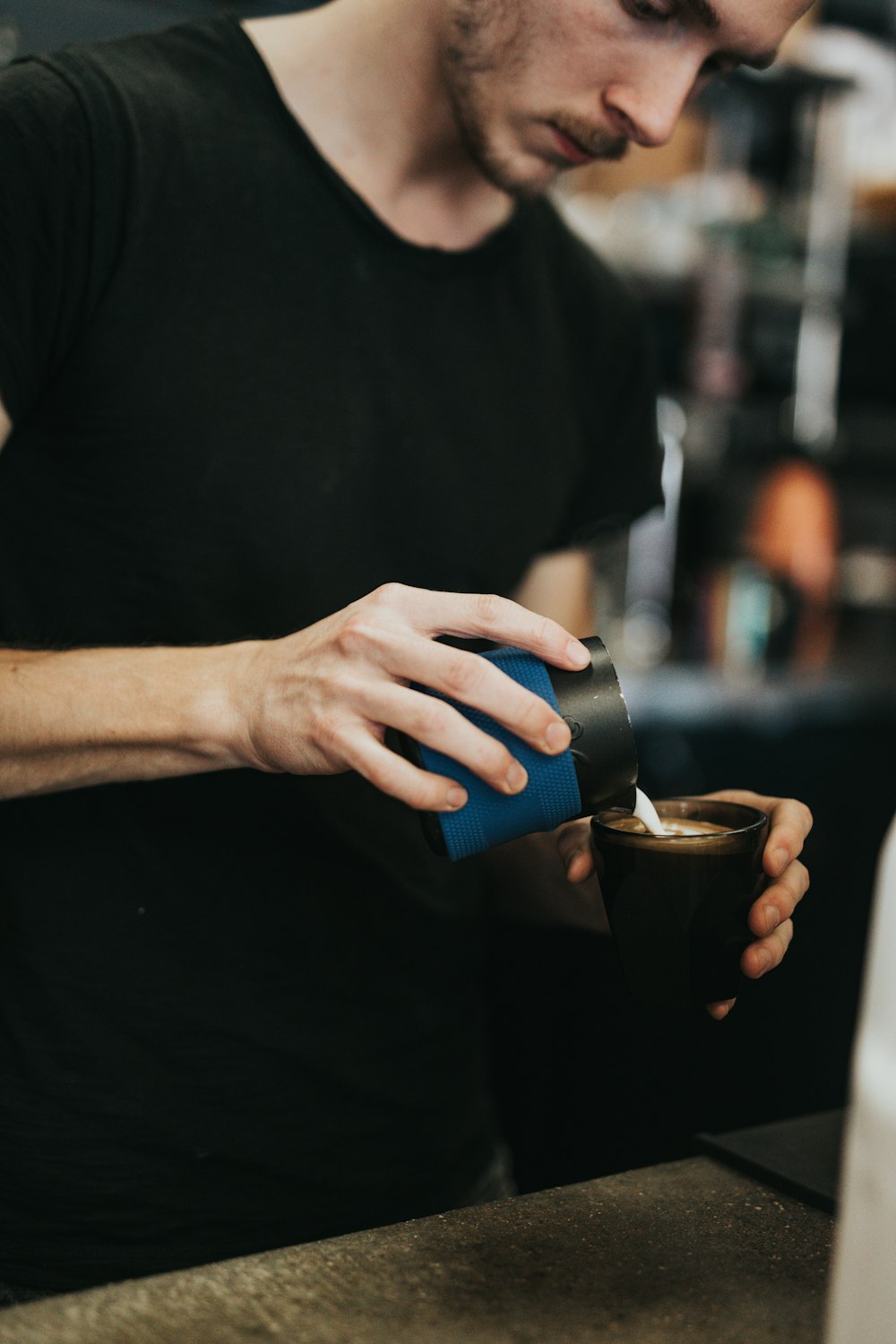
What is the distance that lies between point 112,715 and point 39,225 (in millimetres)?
385

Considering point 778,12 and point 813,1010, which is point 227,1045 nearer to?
point 778,12

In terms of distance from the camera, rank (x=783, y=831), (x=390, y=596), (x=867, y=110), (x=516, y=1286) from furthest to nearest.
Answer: (x=867, y=110)
(x=783, y=831)
(x=390, y=596)
(x=516, y=1286)

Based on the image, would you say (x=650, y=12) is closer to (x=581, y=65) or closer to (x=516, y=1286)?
(x=581, y=65)

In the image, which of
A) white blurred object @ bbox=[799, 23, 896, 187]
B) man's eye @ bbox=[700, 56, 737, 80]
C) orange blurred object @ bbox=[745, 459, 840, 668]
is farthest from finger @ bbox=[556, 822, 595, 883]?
white blurred object @ bbox=[799, 23, 896, 187]

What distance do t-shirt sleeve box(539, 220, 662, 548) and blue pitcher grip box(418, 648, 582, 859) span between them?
666mm

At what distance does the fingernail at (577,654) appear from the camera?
81cm

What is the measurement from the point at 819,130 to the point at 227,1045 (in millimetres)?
3398

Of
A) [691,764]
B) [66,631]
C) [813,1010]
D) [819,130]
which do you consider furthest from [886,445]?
[66,631]

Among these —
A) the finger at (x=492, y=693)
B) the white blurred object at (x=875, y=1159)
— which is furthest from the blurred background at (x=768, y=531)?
the white blurred object at (x=875, y=1159)

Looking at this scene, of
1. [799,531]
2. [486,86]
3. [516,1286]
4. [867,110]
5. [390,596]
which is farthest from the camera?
[867,110]

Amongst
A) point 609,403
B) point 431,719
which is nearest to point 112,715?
point 431,719

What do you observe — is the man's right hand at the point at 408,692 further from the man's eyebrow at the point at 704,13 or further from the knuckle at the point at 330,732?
the man's eyebrow at the point at 704,13

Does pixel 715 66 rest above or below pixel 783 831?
above

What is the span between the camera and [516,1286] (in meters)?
0.73
